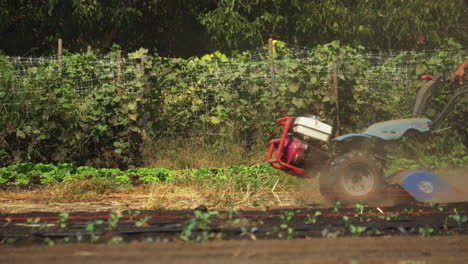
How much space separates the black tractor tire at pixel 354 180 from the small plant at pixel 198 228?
1.48 m

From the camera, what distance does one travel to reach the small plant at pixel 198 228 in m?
4.38

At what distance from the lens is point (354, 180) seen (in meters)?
6.12

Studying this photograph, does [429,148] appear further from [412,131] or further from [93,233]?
[93,233]

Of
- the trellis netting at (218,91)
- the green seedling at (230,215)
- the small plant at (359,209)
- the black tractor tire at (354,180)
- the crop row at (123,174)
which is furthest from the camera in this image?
the trellis netting at (218,91)

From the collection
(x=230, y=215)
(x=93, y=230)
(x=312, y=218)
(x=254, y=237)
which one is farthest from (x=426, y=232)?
(x=93, y=230)

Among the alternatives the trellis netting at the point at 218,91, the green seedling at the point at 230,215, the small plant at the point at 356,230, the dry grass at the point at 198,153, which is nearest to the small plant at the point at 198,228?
the green seedling at the point at 230,215

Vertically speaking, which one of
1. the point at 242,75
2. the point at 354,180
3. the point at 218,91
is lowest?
the point at 354,180

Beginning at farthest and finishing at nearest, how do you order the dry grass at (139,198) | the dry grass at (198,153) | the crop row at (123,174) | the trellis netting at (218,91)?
1. the trellis netting at (218,91)
2. the dry grass at (198,153)
3. the crop row at (123,174)
4. the dry grass at (139,198)

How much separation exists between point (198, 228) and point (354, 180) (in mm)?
2048

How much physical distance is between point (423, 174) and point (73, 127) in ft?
16.4

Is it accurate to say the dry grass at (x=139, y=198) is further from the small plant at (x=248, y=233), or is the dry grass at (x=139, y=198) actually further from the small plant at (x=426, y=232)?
the small plant at (x=426, y=232)

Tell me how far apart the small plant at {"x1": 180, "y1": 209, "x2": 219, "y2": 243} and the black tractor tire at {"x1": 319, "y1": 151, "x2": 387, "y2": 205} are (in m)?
1.48

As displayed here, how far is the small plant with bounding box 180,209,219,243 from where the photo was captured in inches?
172

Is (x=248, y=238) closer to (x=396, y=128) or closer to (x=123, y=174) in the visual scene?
(x=396, y=128)
